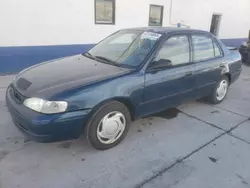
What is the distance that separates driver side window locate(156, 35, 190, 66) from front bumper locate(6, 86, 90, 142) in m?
1.43

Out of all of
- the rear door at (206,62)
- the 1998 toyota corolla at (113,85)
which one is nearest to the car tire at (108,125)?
the 1998 toyota corolla at (113,85)

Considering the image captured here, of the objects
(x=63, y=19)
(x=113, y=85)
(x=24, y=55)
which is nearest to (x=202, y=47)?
(x=113, y=85)

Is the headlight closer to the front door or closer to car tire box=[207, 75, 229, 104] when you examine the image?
the front door

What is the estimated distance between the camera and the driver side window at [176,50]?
3402 millimetres

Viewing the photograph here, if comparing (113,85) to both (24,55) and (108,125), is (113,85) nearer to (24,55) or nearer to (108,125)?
(108,125)

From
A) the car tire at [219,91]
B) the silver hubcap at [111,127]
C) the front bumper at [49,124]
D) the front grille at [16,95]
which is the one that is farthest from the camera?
the car tire at [219,91]

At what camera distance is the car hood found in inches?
106

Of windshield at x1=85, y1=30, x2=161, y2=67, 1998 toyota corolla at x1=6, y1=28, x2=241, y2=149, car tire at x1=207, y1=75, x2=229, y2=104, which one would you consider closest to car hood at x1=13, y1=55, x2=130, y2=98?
1998 toyota corolla at x1=6, y1=28, x2=241, y2=149

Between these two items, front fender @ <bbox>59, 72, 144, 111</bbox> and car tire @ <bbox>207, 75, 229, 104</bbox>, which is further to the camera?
car tire @ <bbox>207, 75, 229, 104</bbox>

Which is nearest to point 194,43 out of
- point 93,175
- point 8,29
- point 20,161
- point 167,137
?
point 167,137

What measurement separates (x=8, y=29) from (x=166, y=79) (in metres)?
4.44

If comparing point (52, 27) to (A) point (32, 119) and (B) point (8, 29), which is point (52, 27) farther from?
(A) point (32, 119)

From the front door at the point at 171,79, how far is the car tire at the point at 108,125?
0.37 metres

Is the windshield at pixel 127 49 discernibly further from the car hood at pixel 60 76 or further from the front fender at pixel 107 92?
the front fender at pixel 107 92
